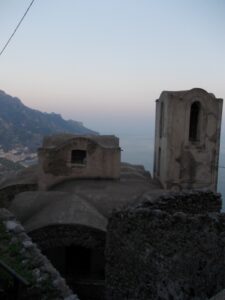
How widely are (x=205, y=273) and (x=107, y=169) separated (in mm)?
10033

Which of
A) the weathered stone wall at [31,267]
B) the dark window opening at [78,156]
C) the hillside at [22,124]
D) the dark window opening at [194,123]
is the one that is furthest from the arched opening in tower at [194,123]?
the hillside at [22,124]

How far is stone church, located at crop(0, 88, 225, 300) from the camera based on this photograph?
5.71 m

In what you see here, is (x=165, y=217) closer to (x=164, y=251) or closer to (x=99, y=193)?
(x=164, y=251)

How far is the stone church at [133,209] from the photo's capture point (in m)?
5.71

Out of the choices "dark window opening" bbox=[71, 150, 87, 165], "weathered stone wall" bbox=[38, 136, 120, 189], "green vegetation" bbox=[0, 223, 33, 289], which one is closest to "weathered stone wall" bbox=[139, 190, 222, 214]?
"green vegetation" bbox=[0, 223, 33, 289]

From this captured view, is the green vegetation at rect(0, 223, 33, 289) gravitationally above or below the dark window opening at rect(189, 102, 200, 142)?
below

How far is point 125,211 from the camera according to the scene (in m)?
6.40

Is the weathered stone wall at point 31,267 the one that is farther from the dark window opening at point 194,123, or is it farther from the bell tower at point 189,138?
the dark window opening at point 194,123

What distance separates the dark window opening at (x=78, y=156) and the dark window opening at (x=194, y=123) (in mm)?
4966

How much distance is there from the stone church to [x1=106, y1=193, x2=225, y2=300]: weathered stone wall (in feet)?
0.05

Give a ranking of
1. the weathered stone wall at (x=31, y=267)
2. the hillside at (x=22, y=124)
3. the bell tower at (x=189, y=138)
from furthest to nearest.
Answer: the hillside at (x=22, y=124)
the bell tower at (x=189, y=138)
the weathered stone wall at (x=31, y=267)

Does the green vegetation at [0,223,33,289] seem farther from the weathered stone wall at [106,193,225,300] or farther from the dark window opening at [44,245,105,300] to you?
the dark window opening at [44,245,105,300]

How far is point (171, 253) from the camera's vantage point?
5750 millimetres

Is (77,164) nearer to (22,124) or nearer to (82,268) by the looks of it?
(82,268)
